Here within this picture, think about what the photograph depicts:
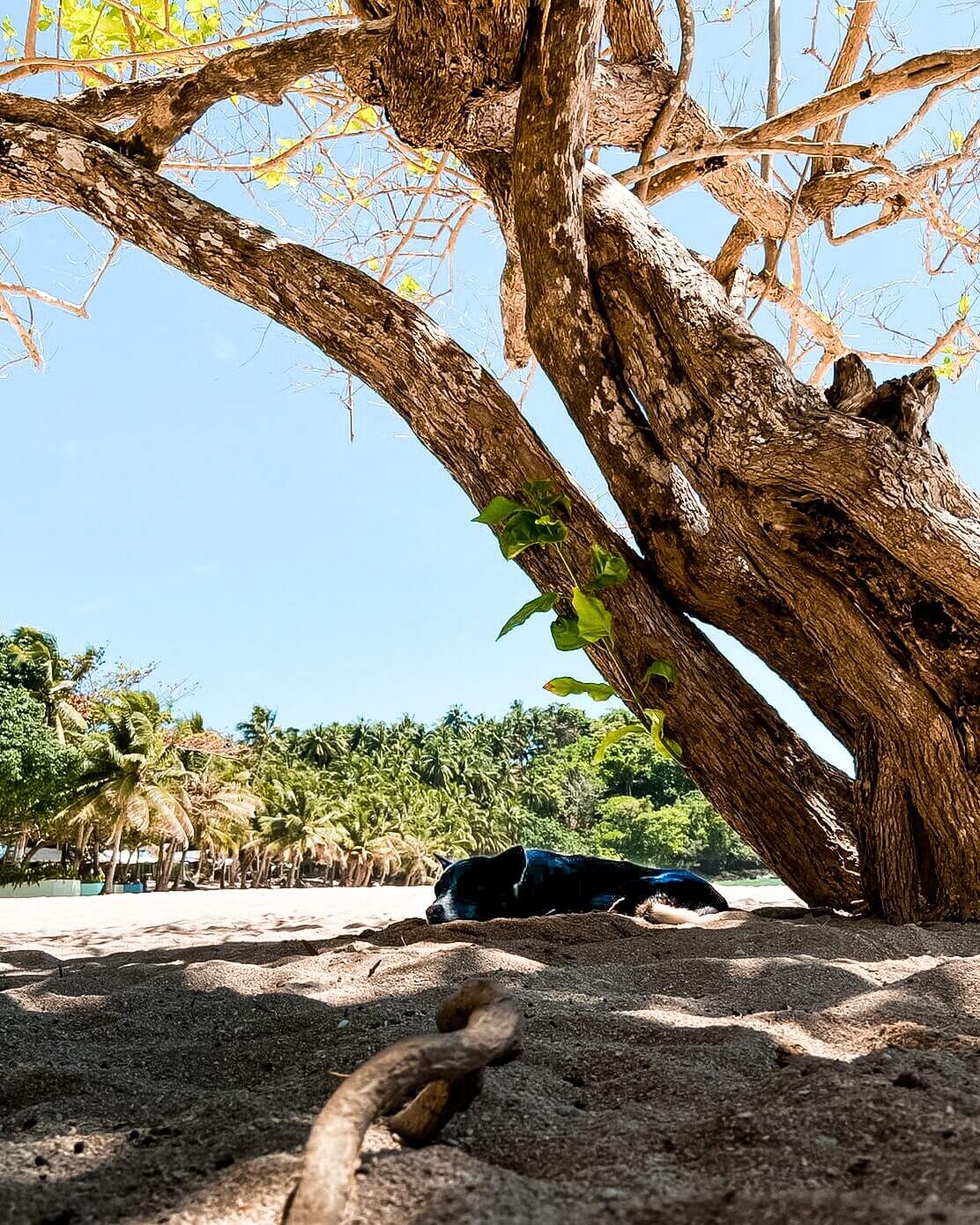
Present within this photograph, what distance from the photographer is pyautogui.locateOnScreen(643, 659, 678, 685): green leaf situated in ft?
9.64

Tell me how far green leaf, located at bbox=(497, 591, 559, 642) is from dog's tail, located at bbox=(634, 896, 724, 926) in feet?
3.83

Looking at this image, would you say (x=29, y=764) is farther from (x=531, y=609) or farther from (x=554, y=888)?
(x=531, y=609)

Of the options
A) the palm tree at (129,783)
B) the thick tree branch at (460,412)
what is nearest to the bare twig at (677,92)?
the thick tree branch at (460,412)

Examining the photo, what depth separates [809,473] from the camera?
2.59m

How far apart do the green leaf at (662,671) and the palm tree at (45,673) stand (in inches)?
1045

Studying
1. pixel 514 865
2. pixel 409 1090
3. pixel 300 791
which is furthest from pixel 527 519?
pixel 300 791

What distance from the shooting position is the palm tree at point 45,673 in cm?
2722

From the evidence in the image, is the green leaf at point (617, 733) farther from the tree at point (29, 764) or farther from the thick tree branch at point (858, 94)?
the tree at point (29, 764)

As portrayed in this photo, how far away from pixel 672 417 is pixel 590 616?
70 cm

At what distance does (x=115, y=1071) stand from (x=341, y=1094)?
76cm

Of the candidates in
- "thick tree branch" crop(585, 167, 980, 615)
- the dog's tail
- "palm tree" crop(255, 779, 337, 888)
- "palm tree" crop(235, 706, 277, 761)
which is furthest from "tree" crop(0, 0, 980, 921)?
"palm tree" crop(235, 706, 277, 761)

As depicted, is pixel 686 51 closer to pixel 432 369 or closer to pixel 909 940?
pixel 432 369

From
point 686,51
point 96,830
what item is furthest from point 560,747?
point 686,51

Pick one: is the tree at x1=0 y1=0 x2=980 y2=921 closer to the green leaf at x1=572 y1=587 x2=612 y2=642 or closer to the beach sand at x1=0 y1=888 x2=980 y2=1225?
the green leaf at x1=572 y1=587 x2=612 y2=642
